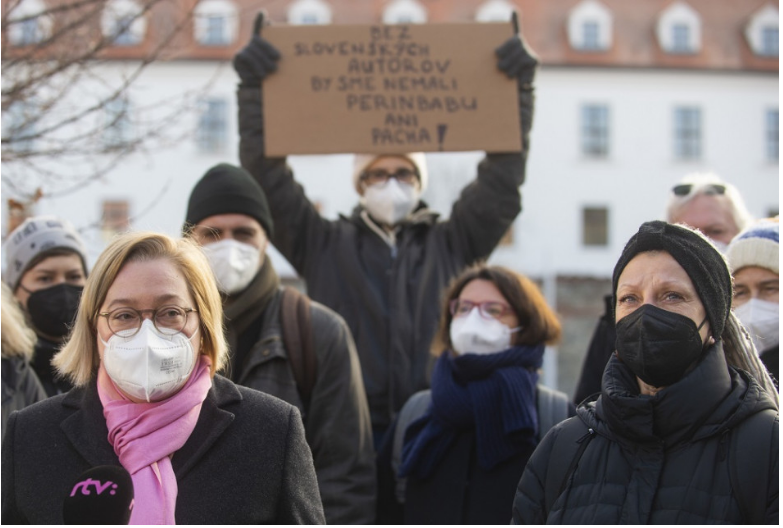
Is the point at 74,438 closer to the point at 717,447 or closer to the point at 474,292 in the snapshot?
the point at 717,447

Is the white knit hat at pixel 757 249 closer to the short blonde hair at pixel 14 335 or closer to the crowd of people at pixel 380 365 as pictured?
the crowd of people at pixel 380 365

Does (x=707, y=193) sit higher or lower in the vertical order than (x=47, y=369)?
higher

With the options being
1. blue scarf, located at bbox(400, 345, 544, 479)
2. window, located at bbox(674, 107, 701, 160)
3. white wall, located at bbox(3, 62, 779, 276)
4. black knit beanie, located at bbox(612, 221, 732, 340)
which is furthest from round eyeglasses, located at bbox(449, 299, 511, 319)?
window, located at bbox(674, 107, 701, 160)

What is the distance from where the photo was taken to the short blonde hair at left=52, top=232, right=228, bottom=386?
3.27 metres

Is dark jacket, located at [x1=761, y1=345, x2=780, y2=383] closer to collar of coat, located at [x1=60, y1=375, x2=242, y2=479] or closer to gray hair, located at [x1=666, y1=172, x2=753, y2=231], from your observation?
gray hair, located at [x1=666, y1=172, x2=753, y2=231]

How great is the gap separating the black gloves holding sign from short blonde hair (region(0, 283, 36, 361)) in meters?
1.71

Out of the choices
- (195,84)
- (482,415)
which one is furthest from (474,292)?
(195,84)

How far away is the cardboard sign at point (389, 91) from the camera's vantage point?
214 inches

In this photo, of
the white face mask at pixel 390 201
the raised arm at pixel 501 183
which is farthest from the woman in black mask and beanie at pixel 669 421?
the white face mask at pixel 390 201

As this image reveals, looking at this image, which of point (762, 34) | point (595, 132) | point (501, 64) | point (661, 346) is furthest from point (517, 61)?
point (762, 34)

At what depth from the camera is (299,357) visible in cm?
434

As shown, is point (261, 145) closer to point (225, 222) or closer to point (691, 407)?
point (225, 222)

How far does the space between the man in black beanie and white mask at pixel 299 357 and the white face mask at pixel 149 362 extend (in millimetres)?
974

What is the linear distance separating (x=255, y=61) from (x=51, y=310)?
5.45 feet
